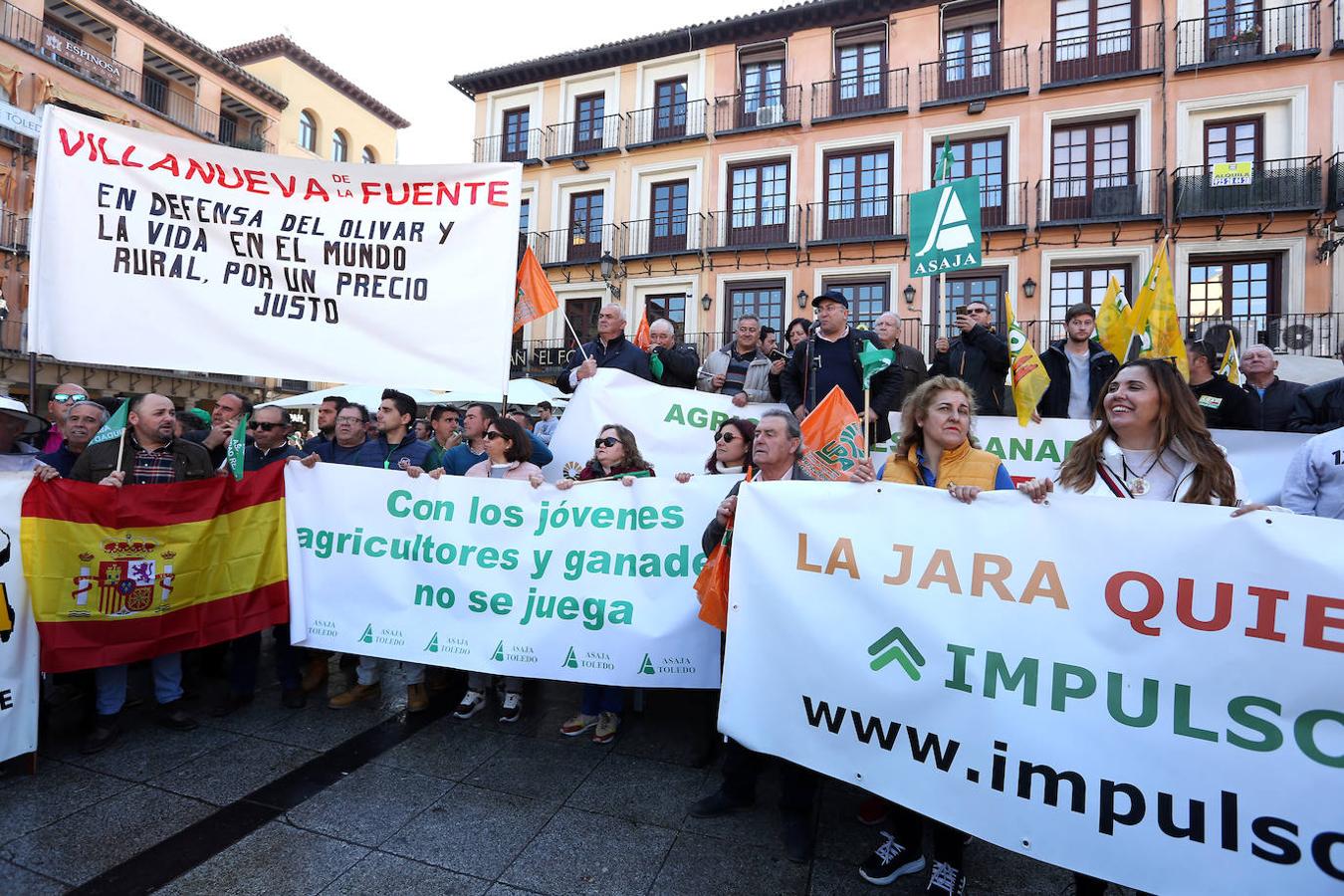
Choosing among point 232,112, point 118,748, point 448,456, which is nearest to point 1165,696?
point 448,456

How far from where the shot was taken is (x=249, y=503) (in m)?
4.04

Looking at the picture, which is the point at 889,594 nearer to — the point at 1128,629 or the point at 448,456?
the point at 1128,629

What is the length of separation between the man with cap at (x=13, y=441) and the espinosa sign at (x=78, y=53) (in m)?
24.2

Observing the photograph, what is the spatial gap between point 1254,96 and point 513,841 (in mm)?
20380

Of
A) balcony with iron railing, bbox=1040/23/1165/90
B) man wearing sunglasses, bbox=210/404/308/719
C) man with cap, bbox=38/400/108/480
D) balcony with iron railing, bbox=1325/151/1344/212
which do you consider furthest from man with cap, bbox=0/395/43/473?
balcony with iron railing, bbox=1325/151/1344/212

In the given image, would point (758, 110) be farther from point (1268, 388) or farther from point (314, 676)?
point (314, 676)

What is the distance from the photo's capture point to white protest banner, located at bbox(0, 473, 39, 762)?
125 inches

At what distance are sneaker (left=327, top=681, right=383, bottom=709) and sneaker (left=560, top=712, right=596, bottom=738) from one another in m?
1.30

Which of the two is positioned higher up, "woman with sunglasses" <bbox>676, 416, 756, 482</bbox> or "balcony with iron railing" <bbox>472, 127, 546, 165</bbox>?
"balcony with iron railing" <bbox>472, 127, 546, 165</bbox>

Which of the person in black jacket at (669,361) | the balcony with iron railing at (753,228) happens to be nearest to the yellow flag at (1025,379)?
the person in black jacket at (669,361)

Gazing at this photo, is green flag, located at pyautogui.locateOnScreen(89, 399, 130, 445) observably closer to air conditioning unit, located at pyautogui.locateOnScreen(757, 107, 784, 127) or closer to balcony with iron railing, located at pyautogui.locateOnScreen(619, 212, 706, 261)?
balcony with iron railing, located at pyautogui.locateOnScreen(619, 212, 706, 261)

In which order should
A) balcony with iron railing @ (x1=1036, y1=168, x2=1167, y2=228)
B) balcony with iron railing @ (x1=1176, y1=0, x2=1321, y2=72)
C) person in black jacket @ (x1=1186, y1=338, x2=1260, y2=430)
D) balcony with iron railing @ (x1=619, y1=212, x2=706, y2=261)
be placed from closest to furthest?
person in black jacket @ (x1=1186, y1=338, x2=1260, y2=430), balcony with iron railing @ (x1=1176, y1=0, x2=1321, y2=72), balcony with iron railing @ (x1=1036, y1=168, x2=1167, y2=228), balcony with iron railing @ (x1=619, y1=212, x2=706, y2=261)

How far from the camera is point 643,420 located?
5.22 meters

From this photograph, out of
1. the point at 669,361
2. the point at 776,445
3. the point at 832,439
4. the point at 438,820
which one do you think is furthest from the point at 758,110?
the point at 438,820
